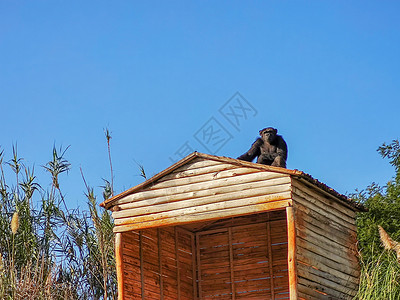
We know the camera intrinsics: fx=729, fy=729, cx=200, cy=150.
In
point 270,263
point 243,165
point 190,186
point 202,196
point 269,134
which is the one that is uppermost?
point 269,134

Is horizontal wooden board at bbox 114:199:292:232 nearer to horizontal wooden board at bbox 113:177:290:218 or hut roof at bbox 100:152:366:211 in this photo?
horizontal wooden board at bbox 113:177:290:218

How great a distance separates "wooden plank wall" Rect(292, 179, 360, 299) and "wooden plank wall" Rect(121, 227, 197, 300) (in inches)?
118

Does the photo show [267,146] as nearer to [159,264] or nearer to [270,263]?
[270,263]

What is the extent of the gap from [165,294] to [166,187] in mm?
2174

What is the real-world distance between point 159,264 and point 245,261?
1.78 meters

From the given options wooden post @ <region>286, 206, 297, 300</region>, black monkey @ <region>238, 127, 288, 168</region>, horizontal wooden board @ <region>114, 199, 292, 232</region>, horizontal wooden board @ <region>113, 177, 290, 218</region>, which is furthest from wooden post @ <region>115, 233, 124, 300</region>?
wooden post @ <region>286, 206, 297, 300</region>

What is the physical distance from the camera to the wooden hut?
11.2 metres

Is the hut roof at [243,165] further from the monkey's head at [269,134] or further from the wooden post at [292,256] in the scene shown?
the monkey's head at [269,134]

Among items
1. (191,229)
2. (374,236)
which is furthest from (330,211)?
(374,236)

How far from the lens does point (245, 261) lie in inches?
545

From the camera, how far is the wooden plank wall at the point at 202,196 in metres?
11.1

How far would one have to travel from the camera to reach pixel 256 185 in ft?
37.0

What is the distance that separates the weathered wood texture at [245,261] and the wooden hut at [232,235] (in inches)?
0.7

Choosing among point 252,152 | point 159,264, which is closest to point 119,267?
point 159,264
